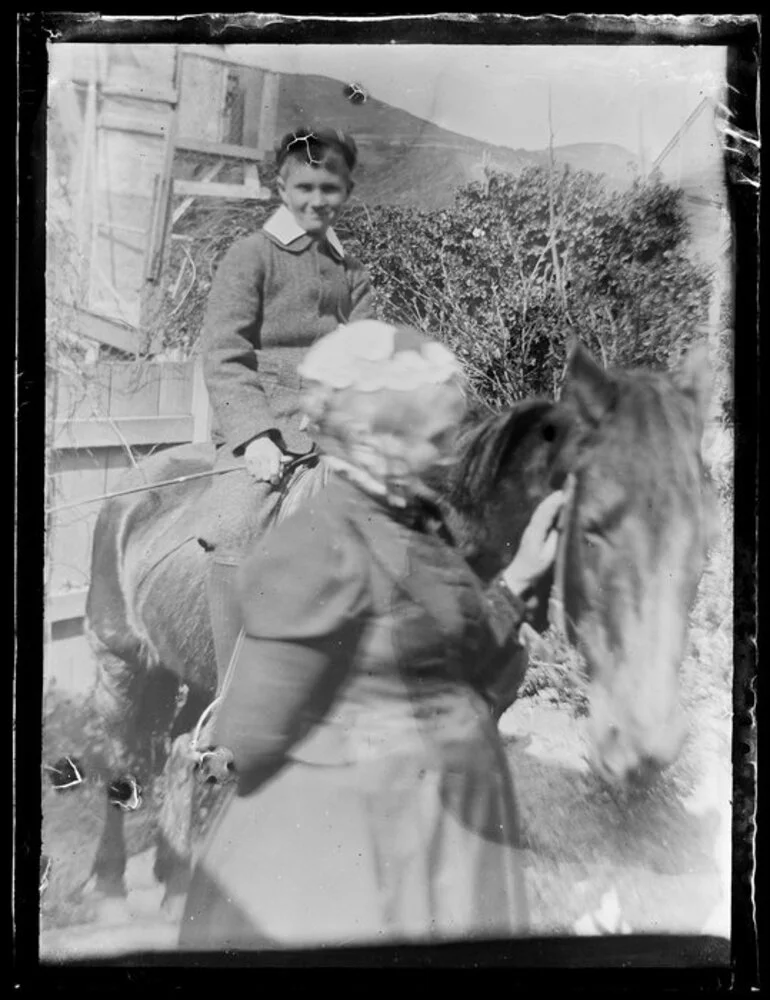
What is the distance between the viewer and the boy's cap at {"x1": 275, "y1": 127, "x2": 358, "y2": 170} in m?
1.84

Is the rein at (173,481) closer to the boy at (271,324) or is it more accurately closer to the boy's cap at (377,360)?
the boy at (271,324)

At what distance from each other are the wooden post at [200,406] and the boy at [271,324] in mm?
11

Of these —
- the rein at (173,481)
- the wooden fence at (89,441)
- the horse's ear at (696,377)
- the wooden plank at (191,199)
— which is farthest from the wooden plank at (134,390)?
the horse's ear at (696,377)

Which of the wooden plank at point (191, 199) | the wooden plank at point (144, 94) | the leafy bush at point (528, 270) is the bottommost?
the leafy bush at point (528, 270)

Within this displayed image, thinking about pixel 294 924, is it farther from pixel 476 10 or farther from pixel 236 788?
pixel 476 10

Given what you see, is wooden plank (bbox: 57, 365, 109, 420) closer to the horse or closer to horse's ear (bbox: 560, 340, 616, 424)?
the horse

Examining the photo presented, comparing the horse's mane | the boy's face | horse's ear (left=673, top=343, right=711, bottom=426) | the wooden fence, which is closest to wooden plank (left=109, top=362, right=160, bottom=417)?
the wooden fence

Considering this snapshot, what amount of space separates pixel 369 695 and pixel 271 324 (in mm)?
666

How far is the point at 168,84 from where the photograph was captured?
1860 mm

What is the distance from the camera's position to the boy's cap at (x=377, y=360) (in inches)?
72.5

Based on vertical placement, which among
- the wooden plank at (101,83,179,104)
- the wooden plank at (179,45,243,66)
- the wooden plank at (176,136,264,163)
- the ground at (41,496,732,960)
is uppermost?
the wooden plank at (179,45,243,66)

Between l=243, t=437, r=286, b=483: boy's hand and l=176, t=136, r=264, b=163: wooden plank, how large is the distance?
1.61 ft

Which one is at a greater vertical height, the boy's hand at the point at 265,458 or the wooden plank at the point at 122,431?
the wooden plank at the point at 122,431

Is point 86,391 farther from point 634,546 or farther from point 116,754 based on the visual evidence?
point 634,546
